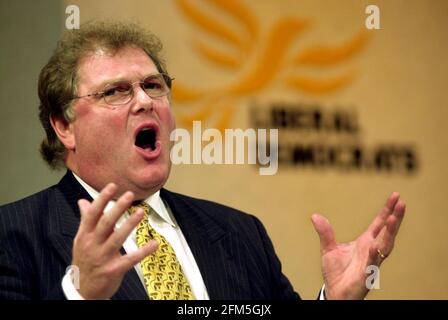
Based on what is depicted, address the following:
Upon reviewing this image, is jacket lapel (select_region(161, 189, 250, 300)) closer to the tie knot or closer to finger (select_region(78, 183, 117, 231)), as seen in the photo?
the tie knot

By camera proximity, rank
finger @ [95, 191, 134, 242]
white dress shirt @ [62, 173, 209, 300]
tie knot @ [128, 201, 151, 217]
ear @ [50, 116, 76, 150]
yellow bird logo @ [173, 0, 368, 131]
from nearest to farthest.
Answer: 1. finger @ [95, 191, 134, 242]
2. white dress shirt @ [62, 173, 209, 300]
3. tie knot @ [128, 201, 151, 217]
4. ear @ [50, 116, 76, 150]
5. yellow bird logo @ [173, 0, 368, 131]

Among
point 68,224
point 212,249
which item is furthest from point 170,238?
point 68,224

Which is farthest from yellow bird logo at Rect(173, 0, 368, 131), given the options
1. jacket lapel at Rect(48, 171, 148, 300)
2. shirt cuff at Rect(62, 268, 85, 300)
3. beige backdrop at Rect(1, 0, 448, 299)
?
shirt cuff at Rect(62, 268, 85, 300)

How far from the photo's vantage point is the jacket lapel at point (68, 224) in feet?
5.60

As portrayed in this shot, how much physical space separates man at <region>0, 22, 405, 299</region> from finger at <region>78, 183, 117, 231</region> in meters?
0.29

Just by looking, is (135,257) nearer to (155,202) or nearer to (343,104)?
(155,202)

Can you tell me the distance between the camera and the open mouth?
200cm

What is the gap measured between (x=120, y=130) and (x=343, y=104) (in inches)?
52.4

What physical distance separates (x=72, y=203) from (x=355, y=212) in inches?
60.1

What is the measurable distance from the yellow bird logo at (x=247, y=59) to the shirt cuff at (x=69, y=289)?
1.23 m

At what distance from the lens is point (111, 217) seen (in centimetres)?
141

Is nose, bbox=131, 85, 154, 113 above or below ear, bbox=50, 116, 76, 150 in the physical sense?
above
